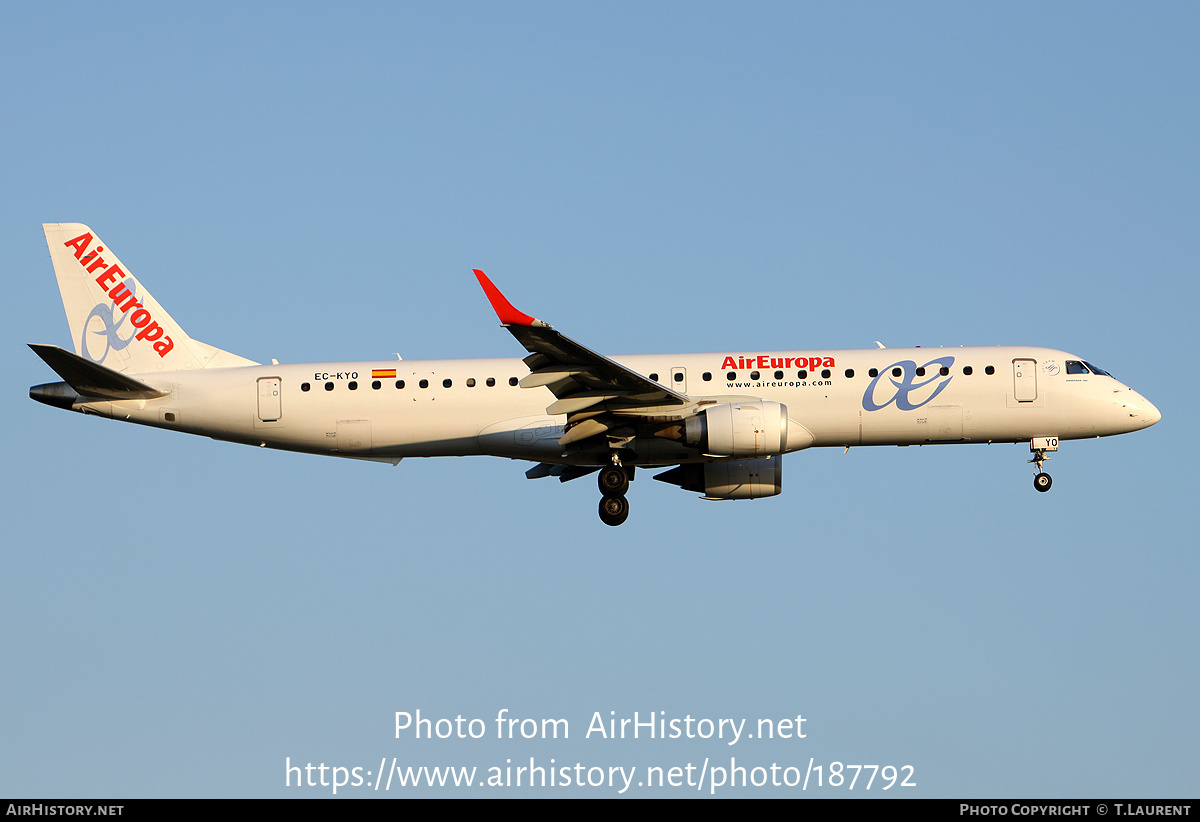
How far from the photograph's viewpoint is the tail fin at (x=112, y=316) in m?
38.3

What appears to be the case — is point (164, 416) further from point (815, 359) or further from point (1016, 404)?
point (1016, 404)

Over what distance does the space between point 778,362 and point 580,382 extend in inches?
220

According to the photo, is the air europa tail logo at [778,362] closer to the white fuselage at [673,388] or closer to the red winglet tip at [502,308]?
the white fuselage at [673,388]

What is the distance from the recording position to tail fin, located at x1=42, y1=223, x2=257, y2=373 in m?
38.3

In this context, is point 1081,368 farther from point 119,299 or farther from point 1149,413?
point 119,299

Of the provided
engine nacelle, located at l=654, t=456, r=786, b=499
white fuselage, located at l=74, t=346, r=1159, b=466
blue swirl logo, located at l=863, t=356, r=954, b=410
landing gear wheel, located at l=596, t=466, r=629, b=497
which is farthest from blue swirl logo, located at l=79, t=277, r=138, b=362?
blue swirl logo, located at l=863, t=356, r=954, b=410

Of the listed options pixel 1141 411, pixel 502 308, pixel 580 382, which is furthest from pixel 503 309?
pixel 1141 411

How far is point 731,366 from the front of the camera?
119 feet

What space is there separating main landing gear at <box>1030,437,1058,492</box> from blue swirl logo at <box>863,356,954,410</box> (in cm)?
310

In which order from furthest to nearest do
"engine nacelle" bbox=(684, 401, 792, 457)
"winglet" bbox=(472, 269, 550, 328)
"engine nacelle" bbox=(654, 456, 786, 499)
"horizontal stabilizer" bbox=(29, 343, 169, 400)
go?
"engine nacelle" bbox=(654, 456, 786, 499) → "engine nacelle" bbox=(684, 401, 792, 457) → "horizontal stabilizer" bbox=(29, 343, 169, 400) → "winglet" bbox=(472, 269, 550, 328)

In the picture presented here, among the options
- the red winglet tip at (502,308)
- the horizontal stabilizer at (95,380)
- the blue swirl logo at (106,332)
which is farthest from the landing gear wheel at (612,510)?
the blue swirl logo at (106,332)

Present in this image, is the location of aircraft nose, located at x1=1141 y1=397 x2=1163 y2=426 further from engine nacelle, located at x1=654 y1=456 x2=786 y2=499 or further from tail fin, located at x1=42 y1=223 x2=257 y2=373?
tail fin, located at x1=42 y1=223 x2=257 y2=373

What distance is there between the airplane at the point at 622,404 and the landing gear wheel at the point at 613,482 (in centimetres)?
4

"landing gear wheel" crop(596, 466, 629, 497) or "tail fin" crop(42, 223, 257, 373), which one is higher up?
"tail fin" crop(42, 223, 257, 373)
